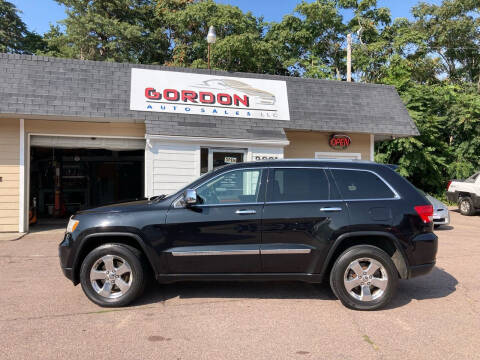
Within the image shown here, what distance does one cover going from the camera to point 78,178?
15.5 metres

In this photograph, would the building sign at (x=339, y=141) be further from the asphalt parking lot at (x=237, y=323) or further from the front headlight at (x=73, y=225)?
the front headlight at (x=73, y=225)

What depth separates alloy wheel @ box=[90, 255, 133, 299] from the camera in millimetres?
4496

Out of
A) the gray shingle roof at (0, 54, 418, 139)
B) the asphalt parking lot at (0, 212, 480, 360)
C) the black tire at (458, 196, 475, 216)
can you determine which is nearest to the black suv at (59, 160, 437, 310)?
the asphalt parking lot at (0, 212, 480, 360)

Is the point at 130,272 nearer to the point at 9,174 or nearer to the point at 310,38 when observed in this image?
the point at 9,174

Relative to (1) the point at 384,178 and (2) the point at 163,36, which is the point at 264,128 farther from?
(2) the point at 163,36

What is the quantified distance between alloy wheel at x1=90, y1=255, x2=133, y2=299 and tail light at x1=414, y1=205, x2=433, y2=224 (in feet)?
11.8

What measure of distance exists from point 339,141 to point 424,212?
7587 mm

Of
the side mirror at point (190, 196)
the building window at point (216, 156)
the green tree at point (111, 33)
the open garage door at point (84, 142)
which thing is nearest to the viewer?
the side mirror at point (190, 196)

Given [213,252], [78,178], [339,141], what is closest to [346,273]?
[213,252]

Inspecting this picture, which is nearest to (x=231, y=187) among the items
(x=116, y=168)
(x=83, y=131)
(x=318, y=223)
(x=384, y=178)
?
(x=318, y=223)

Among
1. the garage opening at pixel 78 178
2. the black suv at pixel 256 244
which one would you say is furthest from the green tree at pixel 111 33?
the black suv at pixel 256 244

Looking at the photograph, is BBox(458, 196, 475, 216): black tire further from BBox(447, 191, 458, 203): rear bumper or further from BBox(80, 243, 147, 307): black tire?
BBox(80, 243, 147, 307): black tire

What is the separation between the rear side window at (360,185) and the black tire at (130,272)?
2.68m

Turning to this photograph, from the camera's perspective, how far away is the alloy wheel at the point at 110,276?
4.50 metres
